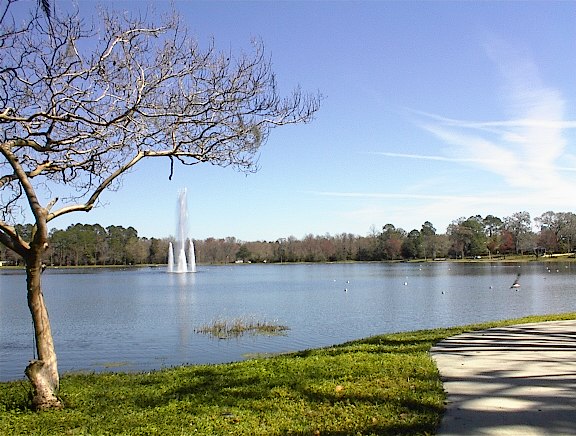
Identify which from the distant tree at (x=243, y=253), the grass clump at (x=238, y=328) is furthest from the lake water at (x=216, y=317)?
the distant tree at (x=243, y=253)

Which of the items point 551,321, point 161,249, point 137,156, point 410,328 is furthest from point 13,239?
point 161,249

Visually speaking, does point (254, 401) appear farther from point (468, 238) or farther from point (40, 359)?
point (468, 238)

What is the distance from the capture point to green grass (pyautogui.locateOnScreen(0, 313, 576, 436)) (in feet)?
20.4

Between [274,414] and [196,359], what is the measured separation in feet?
37.5

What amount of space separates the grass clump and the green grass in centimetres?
1282

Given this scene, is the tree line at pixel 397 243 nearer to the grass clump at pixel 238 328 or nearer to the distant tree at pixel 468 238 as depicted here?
the distant tree at pixel 468 238

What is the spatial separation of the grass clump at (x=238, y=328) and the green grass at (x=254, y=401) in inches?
505

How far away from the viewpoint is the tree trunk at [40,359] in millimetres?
7324

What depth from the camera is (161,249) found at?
140250mm

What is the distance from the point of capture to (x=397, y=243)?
453 feet

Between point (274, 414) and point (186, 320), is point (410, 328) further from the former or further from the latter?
point (274, 414)

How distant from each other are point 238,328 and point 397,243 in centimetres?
11746

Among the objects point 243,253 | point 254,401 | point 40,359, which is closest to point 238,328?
point 40,359

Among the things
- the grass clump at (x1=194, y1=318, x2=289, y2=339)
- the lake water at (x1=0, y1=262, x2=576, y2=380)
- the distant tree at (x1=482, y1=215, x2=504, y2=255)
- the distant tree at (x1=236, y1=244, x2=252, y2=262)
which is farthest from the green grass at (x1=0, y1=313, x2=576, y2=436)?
the distant tree at (x1=236, y1=244, x2=252, y2=262)
